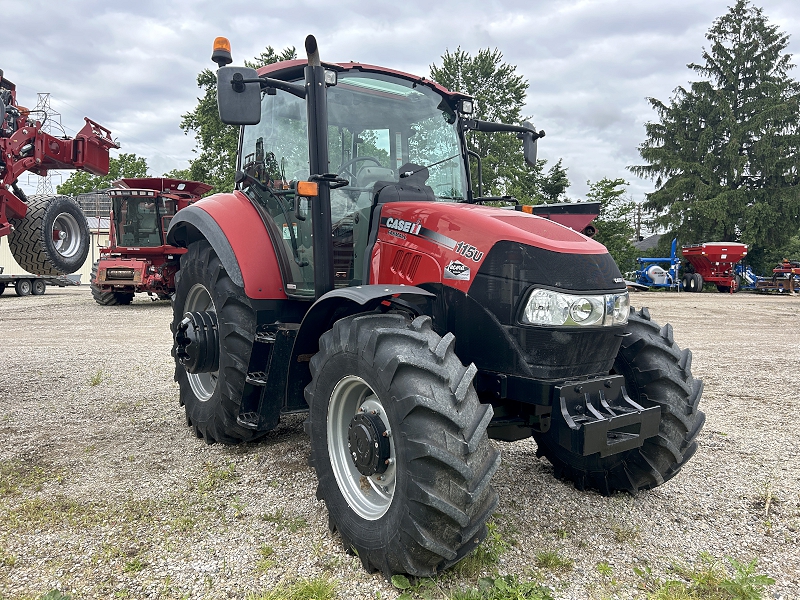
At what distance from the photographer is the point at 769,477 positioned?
405cm

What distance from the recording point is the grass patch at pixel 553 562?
2814 mm

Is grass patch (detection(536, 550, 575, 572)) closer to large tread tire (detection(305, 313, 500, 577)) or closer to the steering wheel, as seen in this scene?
large tread tire (detection(305, 313, 500, 577))

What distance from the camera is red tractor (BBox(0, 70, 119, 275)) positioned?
5656 mm

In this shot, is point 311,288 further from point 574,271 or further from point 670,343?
point 670,343

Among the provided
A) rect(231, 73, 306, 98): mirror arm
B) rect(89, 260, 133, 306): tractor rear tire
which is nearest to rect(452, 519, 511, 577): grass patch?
rect(231, 73, 306, 98): mirror arm

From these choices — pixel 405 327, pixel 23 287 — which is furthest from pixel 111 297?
pixel 405 327

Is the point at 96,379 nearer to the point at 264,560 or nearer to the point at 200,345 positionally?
the point at 200,345

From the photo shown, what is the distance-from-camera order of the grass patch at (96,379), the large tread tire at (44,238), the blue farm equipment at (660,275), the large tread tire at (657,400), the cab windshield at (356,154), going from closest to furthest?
the large tread tire at (657,400) < the cab windshield at (356,154) < the large tread tire at (44,238) < the grass patch at (96,379) < the blue farm equipment at (660,275)

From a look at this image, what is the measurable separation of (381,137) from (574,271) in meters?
1.68

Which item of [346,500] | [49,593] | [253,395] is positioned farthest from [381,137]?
[49,593]

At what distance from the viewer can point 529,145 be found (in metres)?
4.45

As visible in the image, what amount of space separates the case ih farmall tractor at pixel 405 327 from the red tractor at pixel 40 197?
2322mm

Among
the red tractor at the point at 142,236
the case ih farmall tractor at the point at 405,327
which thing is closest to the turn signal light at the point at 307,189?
the case ih farmall tractor at the point at 405,327

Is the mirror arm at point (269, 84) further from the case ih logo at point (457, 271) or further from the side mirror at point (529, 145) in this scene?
the side mirror at point (529, 145)
